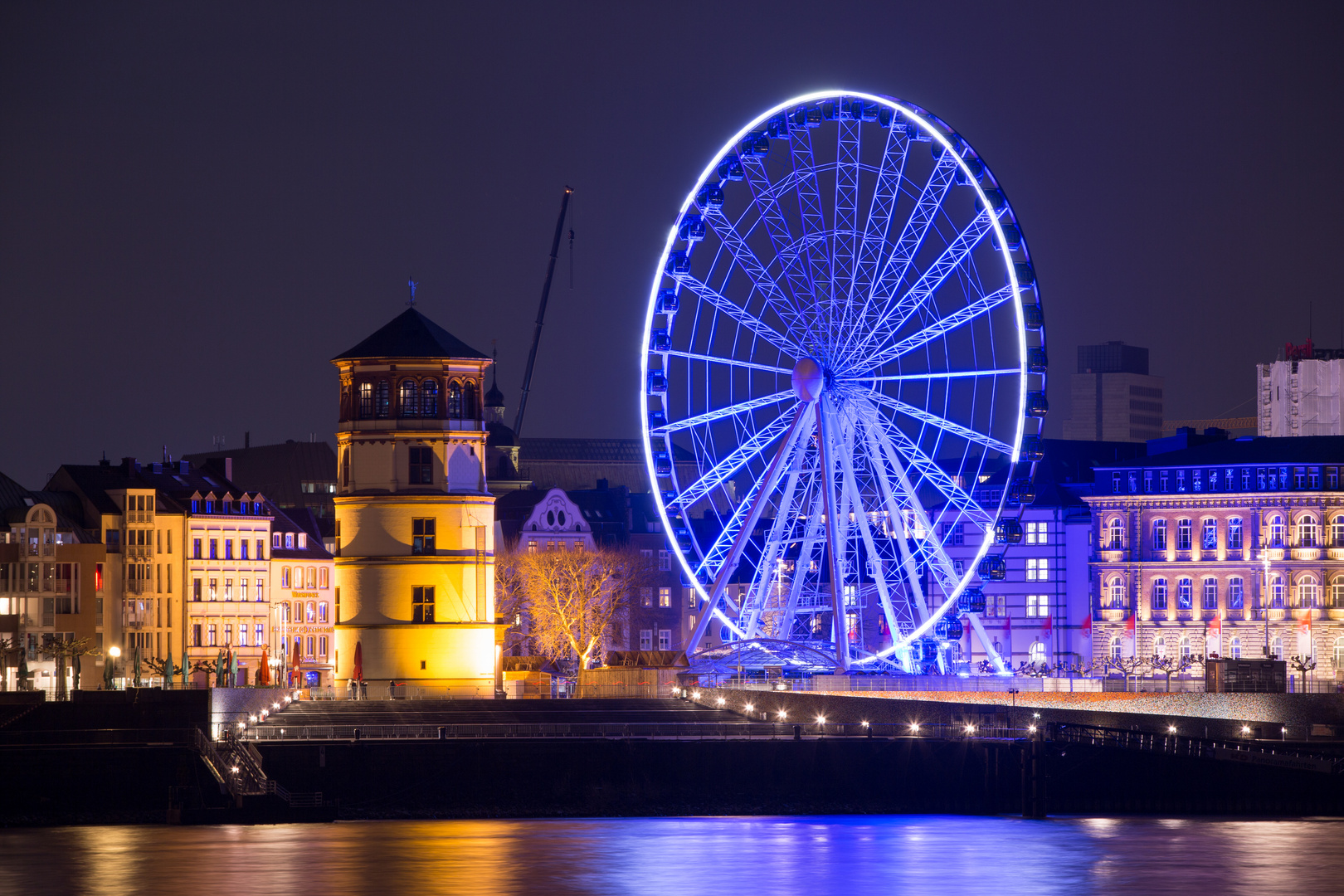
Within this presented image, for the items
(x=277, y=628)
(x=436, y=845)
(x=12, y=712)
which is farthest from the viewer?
(x=277, y=628)

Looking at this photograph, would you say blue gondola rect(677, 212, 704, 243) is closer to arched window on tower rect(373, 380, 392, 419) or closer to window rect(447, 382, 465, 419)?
window rect(447, 382, 465, 419)

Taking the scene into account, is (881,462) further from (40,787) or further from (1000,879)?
(1000,879)

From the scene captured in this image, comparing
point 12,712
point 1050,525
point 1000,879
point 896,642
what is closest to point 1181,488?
point 1050,525

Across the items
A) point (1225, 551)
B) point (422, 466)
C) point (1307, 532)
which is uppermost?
point (422, 466)

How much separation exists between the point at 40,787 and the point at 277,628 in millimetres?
75771

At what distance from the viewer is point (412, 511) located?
99500 millimetres

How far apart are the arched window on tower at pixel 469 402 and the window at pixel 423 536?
4.26 m

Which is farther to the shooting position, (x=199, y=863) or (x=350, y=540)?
(x=350, y=540)

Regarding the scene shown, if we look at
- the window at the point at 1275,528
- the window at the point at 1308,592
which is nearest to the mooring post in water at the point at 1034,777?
the window at the point at 1275,528

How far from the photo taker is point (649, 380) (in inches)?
3853

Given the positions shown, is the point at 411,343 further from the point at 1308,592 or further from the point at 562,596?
the point at 1308,592

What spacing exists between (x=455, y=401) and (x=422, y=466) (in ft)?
9.25

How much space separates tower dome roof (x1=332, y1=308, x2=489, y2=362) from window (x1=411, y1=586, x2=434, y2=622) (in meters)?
9.11

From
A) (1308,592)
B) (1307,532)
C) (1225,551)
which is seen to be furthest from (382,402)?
Answer: (1308,592)
